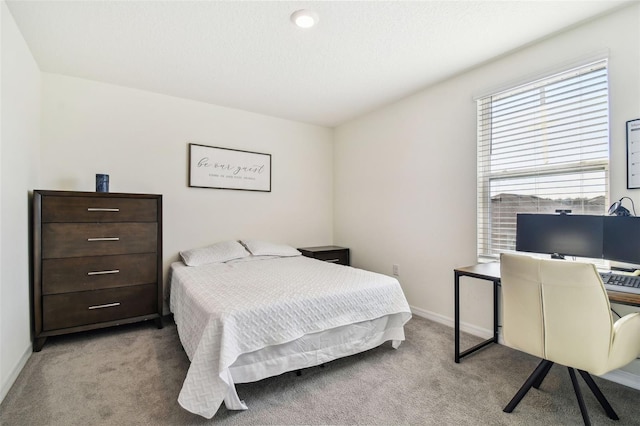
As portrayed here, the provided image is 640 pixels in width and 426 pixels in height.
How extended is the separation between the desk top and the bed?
0.56 metres

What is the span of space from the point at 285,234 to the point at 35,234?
8.02 feet

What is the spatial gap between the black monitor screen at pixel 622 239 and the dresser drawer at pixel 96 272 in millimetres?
3389

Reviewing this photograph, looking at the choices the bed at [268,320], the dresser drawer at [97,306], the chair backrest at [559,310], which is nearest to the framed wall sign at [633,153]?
the chair backrest at [559,310]

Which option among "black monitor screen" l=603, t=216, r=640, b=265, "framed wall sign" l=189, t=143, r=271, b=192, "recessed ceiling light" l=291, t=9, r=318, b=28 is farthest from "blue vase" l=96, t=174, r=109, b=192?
"black monitor screen" l=603, t=216, r=640, b=265

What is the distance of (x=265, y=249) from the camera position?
344 cm

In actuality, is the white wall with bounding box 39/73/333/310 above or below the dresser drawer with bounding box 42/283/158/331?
above

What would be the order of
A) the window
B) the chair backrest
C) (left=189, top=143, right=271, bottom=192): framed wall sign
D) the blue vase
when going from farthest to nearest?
(left=189, top=143, right=271, bottom=192): framed wall sign
the blue vase
the window
the chair backrest

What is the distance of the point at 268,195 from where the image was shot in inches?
154

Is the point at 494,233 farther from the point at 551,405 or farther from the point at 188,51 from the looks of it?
the point at 188,51

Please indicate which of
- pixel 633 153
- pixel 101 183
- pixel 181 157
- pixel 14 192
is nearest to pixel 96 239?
pixel 101 183

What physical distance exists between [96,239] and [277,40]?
219 cm

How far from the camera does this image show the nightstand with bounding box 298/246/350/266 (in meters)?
3.78

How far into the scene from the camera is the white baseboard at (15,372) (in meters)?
1.77

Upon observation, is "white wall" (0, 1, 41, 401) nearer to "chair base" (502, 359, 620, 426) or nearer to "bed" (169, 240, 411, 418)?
"bed" (169, 240, 411, 418)
